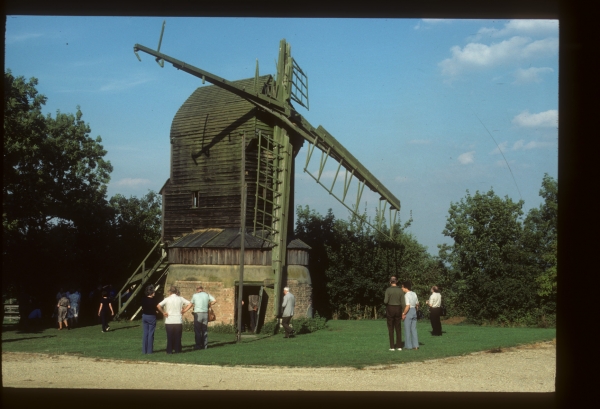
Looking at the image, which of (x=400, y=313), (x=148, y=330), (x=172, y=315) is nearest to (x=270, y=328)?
(x=148, y=330)

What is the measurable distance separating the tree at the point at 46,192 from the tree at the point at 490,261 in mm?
14618

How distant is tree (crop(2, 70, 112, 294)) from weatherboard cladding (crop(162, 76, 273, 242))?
3.29m

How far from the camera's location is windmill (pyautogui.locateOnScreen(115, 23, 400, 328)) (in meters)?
25.4

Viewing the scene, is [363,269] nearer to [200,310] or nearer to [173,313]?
[200,310]

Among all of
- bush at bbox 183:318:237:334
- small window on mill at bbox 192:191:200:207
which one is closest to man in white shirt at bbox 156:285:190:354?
bush at bbox 183:318:237:334

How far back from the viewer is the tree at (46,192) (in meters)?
23.2

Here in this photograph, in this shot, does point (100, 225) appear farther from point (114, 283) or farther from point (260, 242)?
point (260, 242)

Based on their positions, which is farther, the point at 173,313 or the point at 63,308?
the point at 63,308

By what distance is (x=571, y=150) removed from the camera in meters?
7.91

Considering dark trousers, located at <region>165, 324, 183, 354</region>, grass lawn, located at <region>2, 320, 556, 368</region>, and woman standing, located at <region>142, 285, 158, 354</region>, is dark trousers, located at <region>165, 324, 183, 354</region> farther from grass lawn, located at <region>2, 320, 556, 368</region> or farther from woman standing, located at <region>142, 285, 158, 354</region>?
woman standing, located at <region>142, 285, 158, 354</region>

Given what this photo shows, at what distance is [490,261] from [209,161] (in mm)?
11750

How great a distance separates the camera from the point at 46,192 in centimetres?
2520

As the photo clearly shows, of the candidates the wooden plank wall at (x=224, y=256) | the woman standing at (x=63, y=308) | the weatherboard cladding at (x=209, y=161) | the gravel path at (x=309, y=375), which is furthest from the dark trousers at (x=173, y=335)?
the weatherboard cladding at (x=209, y=161)
